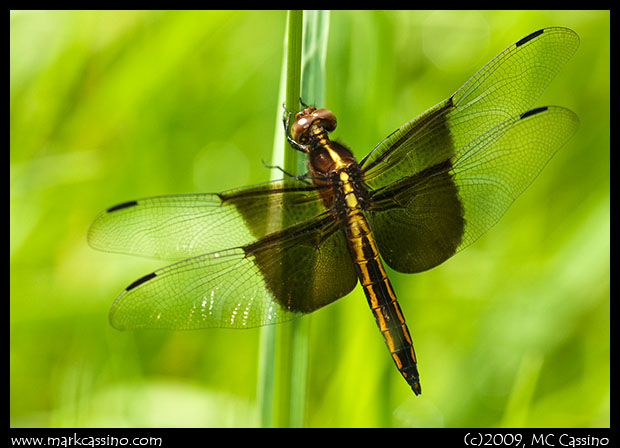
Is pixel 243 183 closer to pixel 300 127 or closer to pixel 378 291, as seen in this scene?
pixel 300 127

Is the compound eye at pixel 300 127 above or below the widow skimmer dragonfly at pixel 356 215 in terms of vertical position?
above

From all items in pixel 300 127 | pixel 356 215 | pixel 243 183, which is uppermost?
pixel 243 183

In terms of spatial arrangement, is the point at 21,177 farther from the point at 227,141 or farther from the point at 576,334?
the point at 576,334

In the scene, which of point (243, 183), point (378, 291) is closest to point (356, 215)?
point (378, 291)

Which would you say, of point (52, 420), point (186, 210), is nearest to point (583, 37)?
point (186, 210)

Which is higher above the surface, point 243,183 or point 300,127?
point 243,183

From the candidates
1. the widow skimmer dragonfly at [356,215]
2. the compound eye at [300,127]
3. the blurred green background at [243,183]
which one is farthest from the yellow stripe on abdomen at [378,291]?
the compound eye at [300,127]

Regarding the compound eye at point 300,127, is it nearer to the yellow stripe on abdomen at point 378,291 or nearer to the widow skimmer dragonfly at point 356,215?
the widow skimmer dragonfly at point 356,215

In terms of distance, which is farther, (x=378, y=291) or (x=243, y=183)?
(x=243, y=183)
